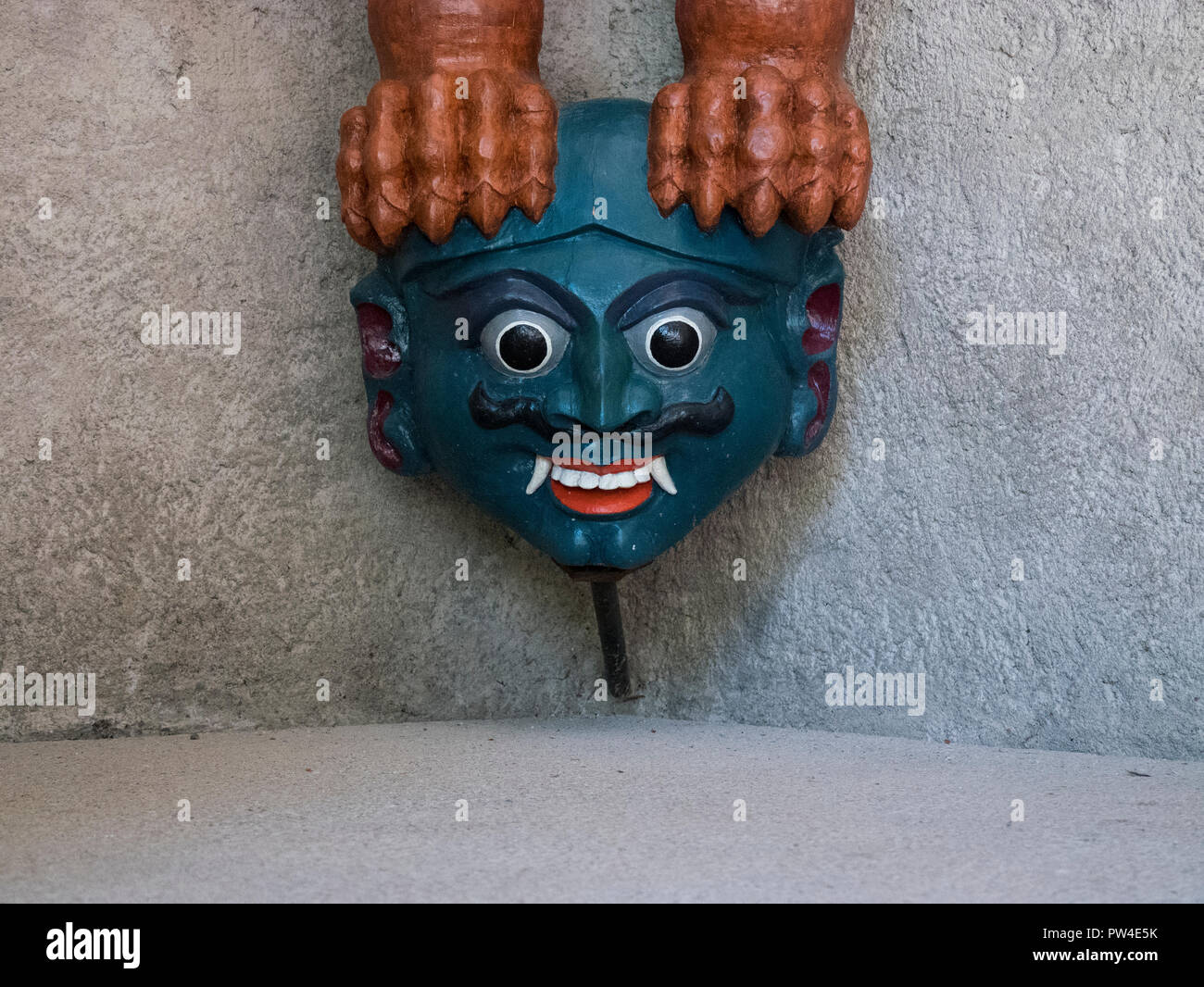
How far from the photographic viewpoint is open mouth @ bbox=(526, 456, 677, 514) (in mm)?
1771

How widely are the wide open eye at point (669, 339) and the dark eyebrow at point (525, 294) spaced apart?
0.28 ft

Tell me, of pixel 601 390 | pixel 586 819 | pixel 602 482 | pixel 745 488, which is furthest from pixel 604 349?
pixel 586 819

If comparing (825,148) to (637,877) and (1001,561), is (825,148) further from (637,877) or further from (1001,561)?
(637,877)

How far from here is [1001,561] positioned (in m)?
1.89

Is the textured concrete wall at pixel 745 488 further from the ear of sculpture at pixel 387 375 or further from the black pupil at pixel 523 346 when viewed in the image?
the black pupil at pixel 523 346

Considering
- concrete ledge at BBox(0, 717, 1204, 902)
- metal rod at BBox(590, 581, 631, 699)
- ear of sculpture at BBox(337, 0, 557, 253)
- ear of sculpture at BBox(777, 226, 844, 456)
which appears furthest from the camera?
metal rod at BBox(590, 581, 631, 699)

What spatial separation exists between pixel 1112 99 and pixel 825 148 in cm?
40

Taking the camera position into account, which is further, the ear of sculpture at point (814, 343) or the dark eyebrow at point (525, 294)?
the ear of sculpture at point (814, 343)

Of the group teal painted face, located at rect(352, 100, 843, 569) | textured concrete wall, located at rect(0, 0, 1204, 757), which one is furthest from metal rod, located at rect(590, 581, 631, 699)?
teal painted face, located at rect(352, 100, 843, 569)

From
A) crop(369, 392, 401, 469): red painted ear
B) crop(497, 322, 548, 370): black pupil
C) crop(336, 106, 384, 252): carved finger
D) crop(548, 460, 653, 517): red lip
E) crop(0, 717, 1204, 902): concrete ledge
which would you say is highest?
crop(336, 106, 384, 252): carved finger

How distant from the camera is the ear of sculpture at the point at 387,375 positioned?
190 centimetres

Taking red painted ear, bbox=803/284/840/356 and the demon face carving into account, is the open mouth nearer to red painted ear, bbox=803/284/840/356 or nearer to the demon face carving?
the demon face carving

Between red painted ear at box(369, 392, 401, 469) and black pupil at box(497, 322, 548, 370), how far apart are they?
0.27 metres

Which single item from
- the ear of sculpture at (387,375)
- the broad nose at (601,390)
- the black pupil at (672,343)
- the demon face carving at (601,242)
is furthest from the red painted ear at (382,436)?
the black pupil at (672,343)
